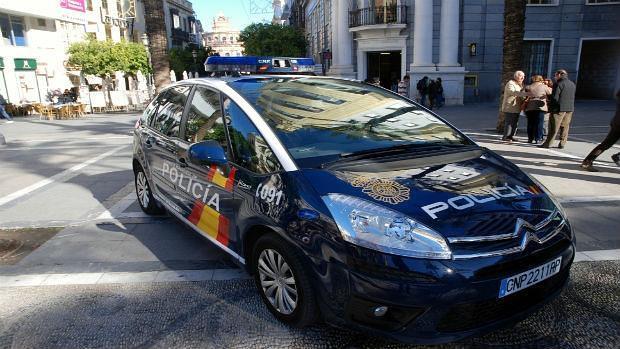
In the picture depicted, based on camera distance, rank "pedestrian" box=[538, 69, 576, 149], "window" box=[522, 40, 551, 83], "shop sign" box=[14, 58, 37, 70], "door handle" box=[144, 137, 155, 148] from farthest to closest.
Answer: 1. "shop sign" box=[14, 58, 37, 70]
2. "window" box=[522, 40, 551, 83]
3. "pedestrian" box=[538, 69, 576, 149]
4. "door handle" box=[144, 137, 155, 148]

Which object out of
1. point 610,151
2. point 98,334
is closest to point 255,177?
point 98,334

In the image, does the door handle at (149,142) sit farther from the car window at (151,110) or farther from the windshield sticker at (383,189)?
the windshield sticker at (383,189)

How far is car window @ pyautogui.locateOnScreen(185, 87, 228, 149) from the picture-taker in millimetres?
3400

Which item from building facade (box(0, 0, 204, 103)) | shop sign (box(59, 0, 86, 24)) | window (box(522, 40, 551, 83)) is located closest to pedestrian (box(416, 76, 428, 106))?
window (box(522, 40, 551, 83))

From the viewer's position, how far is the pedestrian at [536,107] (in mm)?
9586

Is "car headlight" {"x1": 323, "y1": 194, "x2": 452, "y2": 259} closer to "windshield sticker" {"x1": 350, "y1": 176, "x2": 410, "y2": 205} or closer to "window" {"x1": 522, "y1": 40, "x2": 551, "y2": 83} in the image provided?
"windshield sticker" {"x1": 350, "y1": 176, "x2": 410, "y2": 205}

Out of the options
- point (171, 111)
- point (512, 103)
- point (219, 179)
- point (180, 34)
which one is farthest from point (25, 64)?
point (180, 34)

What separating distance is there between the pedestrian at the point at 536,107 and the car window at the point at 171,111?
8.11 meters

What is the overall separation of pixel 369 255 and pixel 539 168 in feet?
21.1

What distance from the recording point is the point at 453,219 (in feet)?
7.66

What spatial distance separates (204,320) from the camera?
3082 mm

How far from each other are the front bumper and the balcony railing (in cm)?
2367

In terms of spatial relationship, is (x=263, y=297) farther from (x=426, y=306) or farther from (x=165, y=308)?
(x=426, y=306)

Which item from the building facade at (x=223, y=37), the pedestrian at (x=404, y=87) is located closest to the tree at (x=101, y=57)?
the pedestrian at (x=404, y=87)
